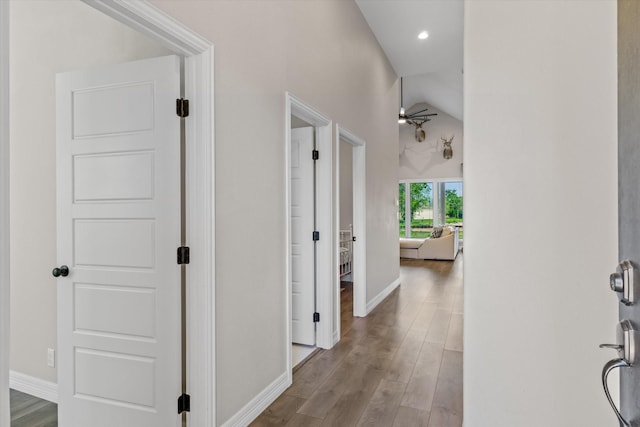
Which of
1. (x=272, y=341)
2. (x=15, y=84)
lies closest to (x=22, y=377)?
(x=272, y=341)

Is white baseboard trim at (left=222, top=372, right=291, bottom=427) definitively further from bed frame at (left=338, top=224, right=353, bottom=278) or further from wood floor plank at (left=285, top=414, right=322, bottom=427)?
bed frame at (left=338, top=224, right=353, bottom=278)

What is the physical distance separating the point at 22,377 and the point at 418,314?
370 cm

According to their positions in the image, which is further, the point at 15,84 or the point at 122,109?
the point at 15,84

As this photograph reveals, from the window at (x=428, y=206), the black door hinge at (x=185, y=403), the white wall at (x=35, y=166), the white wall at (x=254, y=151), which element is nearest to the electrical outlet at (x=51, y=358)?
the white wall at (x=35, y=166)

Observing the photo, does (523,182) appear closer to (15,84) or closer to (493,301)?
(493,301)

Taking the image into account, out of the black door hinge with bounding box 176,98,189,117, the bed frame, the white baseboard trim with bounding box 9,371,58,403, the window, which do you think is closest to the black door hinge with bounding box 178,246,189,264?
the black door hinge with bounding box 176,98,189,117

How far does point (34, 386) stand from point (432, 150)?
1076 cm

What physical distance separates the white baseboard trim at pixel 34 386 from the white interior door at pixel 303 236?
5.98 ft

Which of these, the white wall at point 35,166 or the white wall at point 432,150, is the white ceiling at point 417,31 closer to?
the white wall at point 35,166

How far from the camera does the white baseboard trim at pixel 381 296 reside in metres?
4.48

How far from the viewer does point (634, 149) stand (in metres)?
0.49

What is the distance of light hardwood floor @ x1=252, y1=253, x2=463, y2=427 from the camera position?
220 centimetres

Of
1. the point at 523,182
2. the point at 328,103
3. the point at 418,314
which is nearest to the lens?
the point at 523,182

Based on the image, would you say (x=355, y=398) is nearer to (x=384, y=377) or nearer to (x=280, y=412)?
(x=384, y=377)
